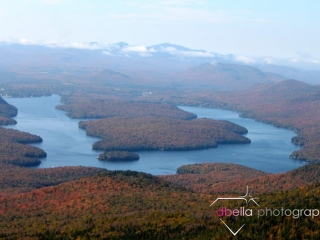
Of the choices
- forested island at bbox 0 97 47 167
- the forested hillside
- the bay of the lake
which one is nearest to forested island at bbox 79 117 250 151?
the bay of the lake

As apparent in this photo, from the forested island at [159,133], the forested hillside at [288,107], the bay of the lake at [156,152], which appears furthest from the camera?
the forested hillside at [288,107]

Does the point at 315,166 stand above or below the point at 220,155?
above

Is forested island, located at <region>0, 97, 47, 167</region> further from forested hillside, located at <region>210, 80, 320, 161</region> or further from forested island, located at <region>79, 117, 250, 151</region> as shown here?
forested hillside, located at <region>210, 80, 320, 161</region>

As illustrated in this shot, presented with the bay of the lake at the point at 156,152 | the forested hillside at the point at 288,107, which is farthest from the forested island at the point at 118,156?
the forested hillside at the point at 288,107

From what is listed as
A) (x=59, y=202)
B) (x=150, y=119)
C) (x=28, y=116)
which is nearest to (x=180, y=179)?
(x=59, y=202)

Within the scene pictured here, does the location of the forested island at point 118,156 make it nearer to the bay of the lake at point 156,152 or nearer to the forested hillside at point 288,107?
the bay of the lake at point 156,152

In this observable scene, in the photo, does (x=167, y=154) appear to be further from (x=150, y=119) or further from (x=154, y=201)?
(x=154, y=201)

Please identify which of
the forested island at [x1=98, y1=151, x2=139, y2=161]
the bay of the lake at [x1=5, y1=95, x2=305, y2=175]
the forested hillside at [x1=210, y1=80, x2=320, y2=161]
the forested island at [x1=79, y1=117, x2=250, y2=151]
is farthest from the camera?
the forested hillside at [x1=210, y1=80, x2=320, y2=161]

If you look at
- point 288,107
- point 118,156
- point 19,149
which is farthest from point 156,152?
point 288,107

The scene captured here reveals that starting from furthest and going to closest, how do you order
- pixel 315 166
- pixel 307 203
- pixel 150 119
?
pixel 150 119 → pixel 315 166 → pixel 307 203
